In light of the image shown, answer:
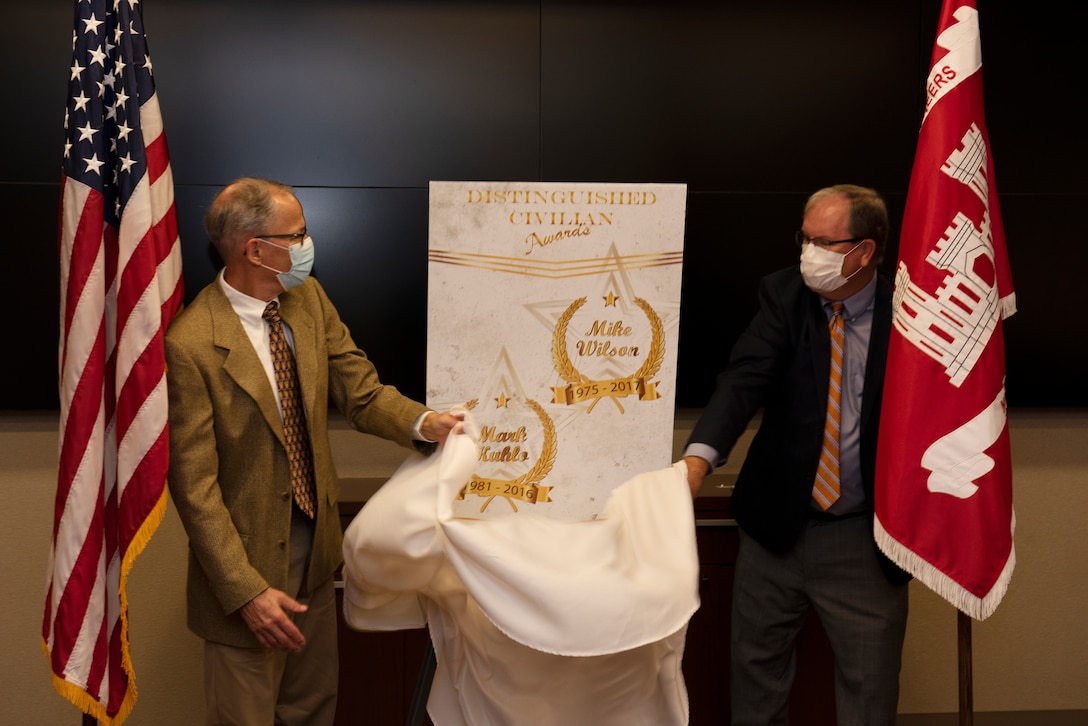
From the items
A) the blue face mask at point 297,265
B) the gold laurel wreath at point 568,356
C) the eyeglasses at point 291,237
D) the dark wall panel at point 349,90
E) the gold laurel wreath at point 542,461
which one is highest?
the dark wall panel at point 349,90

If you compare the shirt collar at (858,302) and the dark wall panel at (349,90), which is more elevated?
the dark wall panel at (349,90)

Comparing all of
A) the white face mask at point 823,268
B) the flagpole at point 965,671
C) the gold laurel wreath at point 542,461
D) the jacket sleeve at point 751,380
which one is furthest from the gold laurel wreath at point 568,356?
the flagpole at point 965,671

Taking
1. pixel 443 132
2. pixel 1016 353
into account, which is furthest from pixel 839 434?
pixel 443 132

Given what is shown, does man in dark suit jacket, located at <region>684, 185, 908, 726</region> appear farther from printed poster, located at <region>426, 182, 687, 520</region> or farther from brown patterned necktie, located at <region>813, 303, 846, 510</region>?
printed poster, located at <region>426, 182, 687, 520</region>

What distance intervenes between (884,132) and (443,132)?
1.51 m

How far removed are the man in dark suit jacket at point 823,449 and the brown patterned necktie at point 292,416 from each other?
0.97m

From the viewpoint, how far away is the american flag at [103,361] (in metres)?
2.31

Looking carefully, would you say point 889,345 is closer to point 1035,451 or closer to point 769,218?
point 769,218

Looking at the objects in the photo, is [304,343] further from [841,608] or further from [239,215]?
[841,608]

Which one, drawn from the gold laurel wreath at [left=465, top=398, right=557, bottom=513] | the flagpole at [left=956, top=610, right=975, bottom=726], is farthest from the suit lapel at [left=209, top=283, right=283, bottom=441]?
the flagpole at [left=956, top=610, right=975, bottom=726]

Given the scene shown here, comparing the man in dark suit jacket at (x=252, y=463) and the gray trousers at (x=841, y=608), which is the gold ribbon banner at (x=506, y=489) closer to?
the man in dark suit jacket at (x=252, y=463)

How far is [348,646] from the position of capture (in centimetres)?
329

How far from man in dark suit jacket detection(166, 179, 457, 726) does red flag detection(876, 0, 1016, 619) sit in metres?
1.12

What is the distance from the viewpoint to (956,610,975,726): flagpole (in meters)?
2.57
